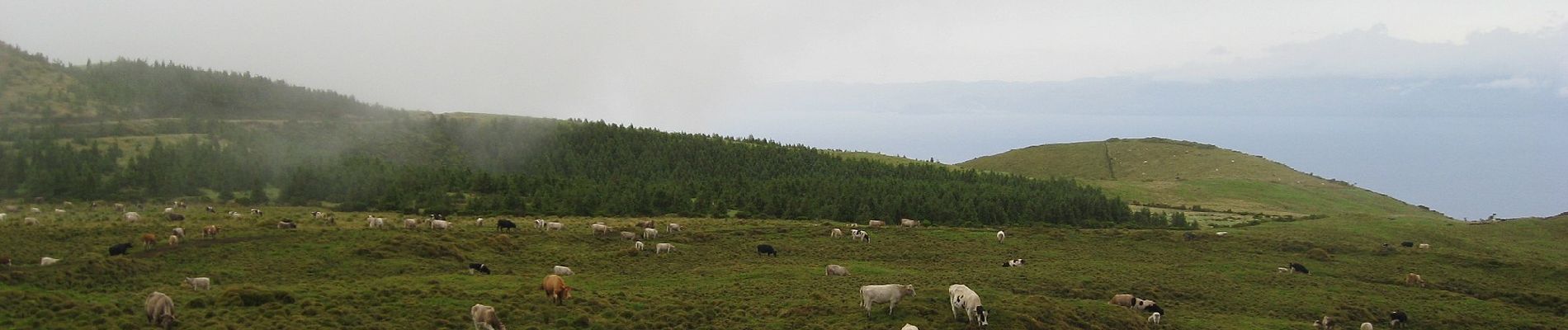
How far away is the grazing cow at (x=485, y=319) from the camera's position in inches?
1113

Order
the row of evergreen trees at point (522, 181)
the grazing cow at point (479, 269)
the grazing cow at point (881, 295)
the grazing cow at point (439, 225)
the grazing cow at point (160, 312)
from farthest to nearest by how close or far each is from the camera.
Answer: the row of evergreen trees at point (522, 181)
the grazing cow at point (439, 225)
the grazing cow at point (479, 269)
the grazing cow at point (881, 295)
the grazing cow at point (160, 312)

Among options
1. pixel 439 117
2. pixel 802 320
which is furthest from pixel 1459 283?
pixel 439 117

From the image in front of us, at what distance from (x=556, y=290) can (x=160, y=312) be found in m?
13.0

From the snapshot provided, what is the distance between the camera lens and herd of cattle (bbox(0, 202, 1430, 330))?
28.5 metres

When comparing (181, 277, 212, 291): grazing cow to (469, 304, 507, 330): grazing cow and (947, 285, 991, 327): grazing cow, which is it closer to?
(469, 304, 507, 330): grazing cow

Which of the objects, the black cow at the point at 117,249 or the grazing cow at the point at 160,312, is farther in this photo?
the black cow at the point at 117,249

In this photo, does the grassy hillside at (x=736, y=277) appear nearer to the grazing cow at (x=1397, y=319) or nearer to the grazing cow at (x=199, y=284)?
the grazing cow at (x=199, y=284)

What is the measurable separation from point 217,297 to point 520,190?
65880 millimetres

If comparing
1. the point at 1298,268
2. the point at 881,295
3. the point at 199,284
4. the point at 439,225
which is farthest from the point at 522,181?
the point at 1298,268

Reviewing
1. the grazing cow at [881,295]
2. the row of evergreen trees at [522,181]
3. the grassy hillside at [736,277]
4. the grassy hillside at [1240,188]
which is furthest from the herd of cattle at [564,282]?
the grassy hillside at [1240,188]

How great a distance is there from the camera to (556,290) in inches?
1347

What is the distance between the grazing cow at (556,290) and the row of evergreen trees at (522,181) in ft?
174

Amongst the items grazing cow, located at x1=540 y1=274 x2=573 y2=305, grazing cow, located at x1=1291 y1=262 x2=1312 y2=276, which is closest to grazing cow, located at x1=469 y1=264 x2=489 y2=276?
grazing cow, located at x1=540 y1=274 x2=573 y2=305

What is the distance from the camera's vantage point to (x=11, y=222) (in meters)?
55.4
